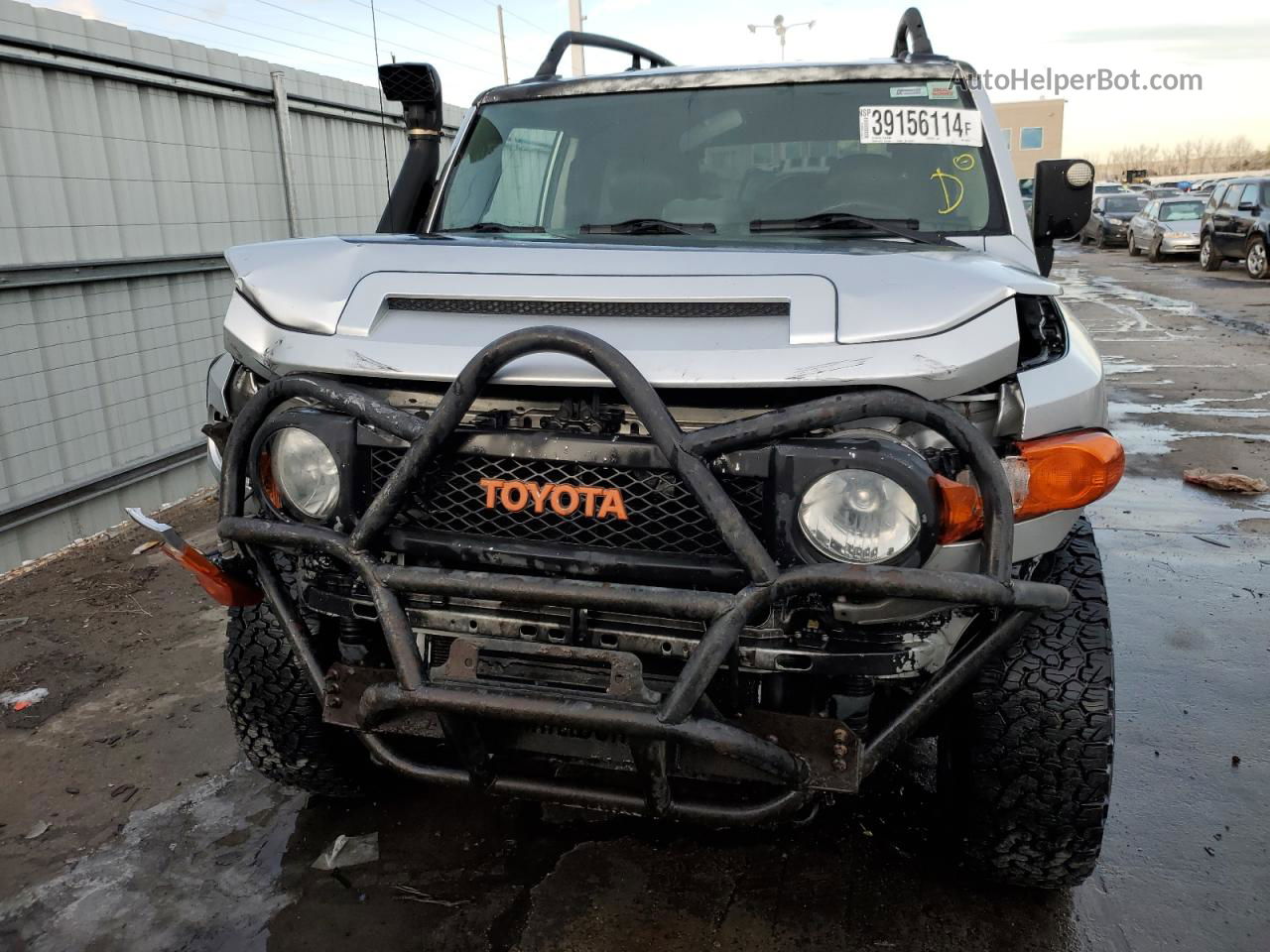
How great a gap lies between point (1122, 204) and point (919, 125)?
28.1 meters

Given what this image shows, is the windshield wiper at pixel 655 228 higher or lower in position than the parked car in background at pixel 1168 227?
higher

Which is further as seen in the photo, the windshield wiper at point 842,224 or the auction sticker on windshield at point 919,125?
the auction sticker on windshield at point 919,125

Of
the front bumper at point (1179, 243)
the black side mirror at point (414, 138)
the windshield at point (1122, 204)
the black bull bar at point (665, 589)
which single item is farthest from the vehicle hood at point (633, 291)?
the windshield at point (1122, 204)

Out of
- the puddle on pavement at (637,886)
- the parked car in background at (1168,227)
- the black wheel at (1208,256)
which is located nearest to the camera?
the puddle on pavement at (637,886)

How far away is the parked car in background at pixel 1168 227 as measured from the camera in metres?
21.3

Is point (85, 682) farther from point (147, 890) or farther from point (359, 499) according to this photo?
point (359, 499)

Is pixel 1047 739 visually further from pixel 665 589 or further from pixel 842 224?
pixel 842 224

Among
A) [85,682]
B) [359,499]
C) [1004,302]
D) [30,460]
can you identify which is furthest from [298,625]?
[30,460]

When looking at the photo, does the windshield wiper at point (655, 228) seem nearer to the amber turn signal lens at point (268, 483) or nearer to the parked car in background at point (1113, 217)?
the amber turn signal lens at point (268, 483)

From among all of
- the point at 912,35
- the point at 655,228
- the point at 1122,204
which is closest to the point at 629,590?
the point at 655,228

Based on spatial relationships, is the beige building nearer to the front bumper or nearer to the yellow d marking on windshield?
the front bumper

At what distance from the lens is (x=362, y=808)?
288cm

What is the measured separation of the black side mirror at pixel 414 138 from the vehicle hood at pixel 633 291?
4.47 ft

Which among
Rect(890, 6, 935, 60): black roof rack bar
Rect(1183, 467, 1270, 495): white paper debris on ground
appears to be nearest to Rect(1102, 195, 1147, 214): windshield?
Rect(1183, 467, 1270, 495): white paper debris on ground
